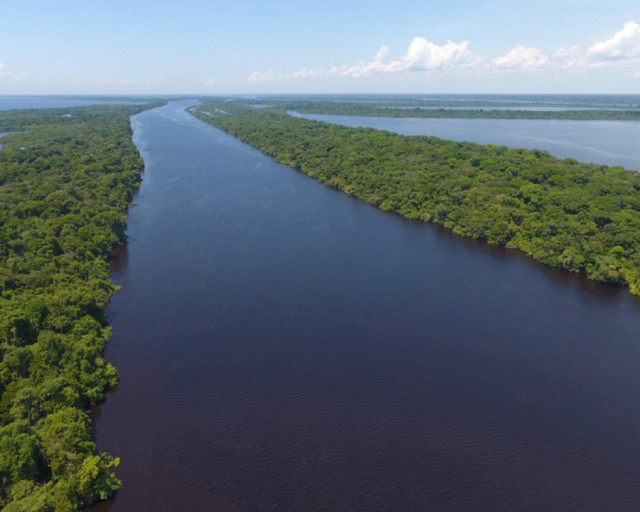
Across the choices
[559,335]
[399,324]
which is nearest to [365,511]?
[399,324]

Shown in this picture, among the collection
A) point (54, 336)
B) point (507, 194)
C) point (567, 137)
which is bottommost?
point (54, 336)

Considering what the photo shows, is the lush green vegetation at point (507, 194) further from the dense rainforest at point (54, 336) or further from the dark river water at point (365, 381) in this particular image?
the dense rainforest at point (54, 336)

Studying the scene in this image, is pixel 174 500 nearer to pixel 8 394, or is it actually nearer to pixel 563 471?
pixel 8 394

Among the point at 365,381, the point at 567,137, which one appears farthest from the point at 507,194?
the point at 567,137

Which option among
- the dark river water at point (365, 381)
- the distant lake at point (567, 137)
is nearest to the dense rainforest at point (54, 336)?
the dark river water at point (365, 381)

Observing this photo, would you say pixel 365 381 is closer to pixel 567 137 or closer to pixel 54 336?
pixel 54 336
